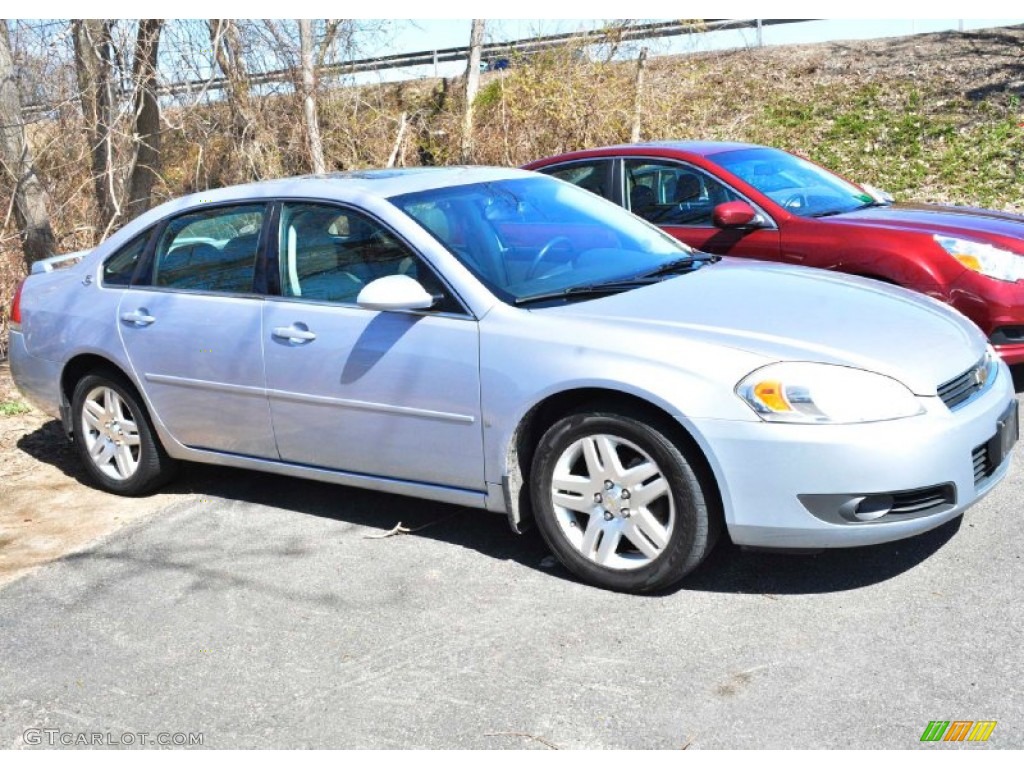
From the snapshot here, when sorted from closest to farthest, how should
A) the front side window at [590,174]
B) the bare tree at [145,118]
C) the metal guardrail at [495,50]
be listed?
the front side window at [590,174] → the bare tree at [145,118] → the metal guardrail at [495,50]

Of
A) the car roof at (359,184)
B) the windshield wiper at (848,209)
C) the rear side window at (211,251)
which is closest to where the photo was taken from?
the car roof at (359,184)

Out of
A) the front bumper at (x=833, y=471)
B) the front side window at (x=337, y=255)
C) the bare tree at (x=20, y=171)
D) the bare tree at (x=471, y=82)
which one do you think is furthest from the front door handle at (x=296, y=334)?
the bare tree at (x=471, y=82)

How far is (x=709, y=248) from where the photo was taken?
7766 mm

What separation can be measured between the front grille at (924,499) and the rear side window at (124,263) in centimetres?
384

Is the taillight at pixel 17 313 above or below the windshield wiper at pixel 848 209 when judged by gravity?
below

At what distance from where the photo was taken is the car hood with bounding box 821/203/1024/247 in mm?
6852

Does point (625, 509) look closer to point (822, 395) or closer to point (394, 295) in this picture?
point (822, 395)

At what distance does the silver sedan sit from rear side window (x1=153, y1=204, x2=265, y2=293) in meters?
0.01

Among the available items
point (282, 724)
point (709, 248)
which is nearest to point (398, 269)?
point (282, 724)

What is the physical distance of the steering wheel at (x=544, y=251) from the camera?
505cm

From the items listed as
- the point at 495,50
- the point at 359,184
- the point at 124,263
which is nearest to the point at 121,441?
the point at 124,263

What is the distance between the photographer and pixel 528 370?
15.1 ft

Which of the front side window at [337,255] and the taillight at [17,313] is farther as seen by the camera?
the taillight at [17,313]

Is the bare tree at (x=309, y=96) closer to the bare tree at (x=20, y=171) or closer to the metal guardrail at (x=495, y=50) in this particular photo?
Answer: the metal guardrail at (x=495, y=50)
